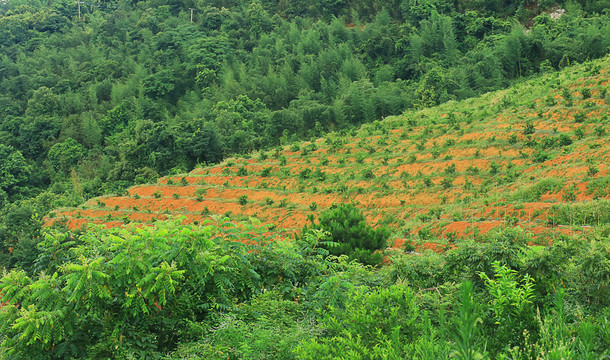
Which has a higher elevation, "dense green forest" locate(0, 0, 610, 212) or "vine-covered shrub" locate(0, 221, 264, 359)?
"vine-covered shrub" locate(0, 221, 264, 359)

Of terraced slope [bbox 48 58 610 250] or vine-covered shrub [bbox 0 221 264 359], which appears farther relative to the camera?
terraced slope [bbox 48 58 610 250]

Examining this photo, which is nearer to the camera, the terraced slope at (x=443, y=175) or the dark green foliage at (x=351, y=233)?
the dark green foliage at (x=351, y=233)

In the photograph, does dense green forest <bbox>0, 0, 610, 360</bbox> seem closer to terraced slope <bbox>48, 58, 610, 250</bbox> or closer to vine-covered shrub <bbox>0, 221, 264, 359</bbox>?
vine-covered shrub <bbox>0, 221, 264, 359</bbox>

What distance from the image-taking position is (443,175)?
61.5 feet

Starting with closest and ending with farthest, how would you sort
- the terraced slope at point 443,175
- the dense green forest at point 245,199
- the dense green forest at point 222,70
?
1. the dense green forest at point 245,199
2. the terraced slope at point 443,175
3. the dense green forest at point 222,70

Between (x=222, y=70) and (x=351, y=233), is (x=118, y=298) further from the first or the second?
(x=222, y=70)

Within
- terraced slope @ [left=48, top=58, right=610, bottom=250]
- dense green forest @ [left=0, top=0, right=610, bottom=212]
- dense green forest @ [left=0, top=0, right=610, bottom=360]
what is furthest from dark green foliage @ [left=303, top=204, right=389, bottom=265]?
dense green forest @ [left=0, top=0, right=610, bottom=212]

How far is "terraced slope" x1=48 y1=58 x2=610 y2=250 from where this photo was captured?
13523mm

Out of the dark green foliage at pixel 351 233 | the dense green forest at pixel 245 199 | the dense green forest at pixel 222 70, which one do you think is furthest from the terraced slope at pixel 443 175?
the dense green forest at pixel 222 70

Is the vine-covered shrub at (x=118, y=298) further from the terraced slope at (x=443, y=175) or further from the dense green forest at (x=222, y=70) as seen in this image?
the dense green forest at (x=222, y=70)

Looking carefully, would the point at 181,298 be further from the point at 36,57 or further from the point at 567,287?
the point at 36,57

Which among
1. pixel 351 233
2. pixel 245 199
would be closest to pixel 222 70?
pixel 245 199

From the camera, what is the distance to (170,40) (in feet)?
155

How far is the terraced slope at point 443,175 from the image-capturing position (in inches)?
532
